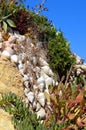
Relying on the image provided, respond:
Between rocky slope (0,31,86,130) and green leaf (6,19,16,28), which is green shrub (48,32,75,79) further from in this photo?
green leaf (6,19,16,28)

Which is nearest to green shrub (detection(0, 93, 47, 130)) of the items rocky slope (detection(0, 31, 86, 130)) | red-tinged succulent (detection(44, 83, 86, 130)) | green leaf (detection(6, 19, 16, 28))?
red-tinged succulent (detection(44, 83, 86, 130))

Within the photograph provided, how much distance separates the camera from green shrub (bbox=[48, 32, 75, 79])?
12938 mm

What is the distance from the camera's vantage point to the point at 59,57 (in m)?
13.1

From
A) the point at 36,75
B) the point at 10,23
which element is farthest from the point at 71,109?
the point at 10,23

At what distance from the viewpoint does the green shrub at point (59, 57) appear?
12.9 metres

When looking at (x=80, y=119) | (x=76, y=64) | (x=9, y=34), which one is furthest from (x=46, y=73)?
(x=80, y=119)

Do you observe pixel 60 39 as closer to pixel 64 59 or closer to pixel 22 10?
pixel 64 59

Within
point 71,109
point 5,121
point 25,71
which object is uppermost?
point 25,71

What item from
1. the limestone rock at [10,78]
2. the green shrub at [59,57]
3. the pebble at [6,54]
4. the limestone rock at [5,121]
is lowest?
the limestone rock at [5,121]

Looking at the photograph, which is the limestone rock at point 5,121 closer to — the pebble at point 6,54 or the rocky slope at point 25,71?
the rocky slope at point 25,71

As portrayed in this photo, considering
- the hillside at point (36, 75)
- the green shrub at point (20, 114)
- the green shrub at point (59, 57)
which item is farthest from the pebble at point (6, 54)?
the green shrub at point (59, 57)

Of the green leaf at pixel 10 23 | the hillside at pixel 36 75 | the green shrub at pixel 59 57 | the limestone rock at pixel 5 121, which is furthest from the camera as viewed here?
the green shrub at pixel 59 57

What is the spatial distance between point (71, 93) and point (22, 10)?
4358 millimetres

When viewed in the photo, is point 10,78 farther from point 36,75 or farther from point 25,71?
point 36,75
